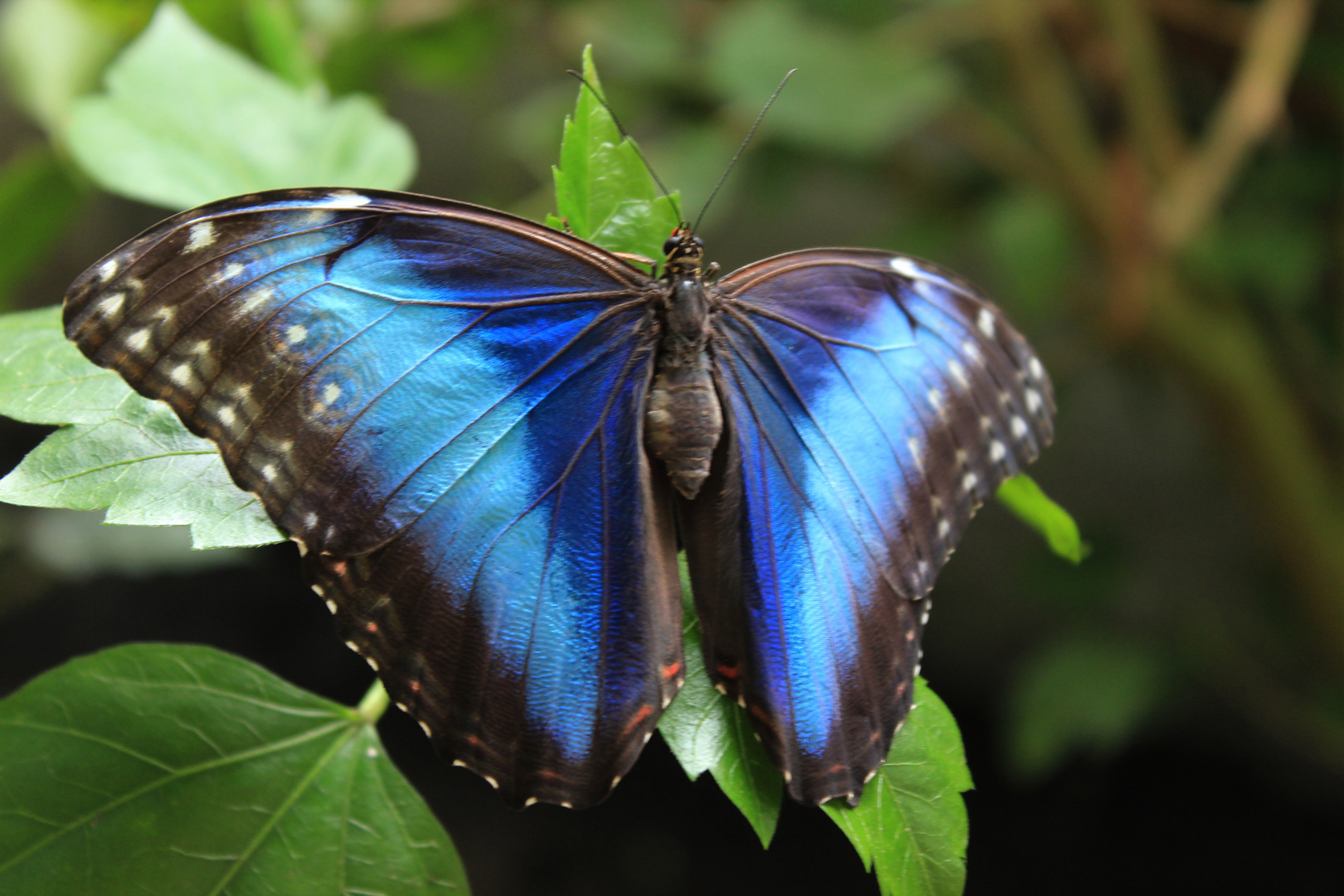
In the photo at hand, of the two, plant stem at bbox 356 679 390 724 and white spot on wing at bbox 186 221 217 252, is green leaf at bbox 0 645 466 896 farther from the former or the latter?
white spot on wing at bbox 186 221 217 252

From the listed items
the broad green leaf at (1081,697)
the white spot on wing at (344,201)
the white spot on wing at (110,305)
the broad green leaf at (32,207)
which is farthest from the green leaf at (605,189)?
the broad green leaf at (1081,697)

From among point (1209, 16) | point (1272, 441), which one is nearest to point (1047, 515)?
point (1272, 441)

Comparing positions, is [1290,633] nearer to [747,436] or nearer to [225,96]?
[747,436]

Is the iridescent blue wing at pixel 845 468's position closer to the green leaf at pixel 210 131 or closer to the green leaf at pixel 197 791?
the green leaf at pixel 197 791

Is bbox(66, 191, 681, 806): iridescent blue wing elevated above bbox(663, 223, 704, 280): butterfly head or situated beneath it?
situated beneath

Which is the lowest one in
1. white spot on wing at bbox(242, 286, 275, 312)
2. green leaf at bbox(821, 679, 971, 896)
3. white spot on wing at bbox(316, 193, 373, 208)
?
green leaf at bbox(821, 679, 971, 896)

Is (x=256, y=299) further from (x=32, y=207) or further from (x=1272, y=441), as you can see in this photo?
(x=1272, y=441)

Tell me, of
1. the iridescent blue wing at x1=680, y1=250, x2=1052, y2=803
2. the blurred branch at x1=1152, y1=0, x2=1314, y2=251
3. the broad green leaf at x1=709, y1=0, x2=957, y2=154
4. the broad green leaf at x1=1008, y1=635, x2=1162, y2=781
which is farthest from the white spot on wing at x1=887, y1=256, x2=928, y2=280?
the broad green leaf at x1=1008, y1=635, x2=1162, y2=781
